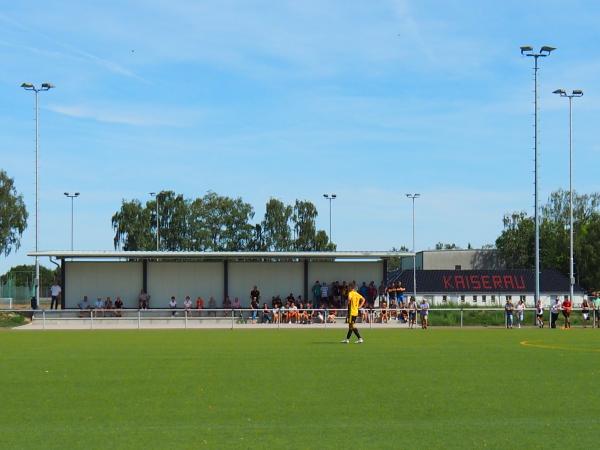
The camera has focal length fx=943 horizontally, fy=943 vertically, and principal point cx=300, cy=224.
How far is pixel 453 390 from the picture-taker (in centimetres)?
1485

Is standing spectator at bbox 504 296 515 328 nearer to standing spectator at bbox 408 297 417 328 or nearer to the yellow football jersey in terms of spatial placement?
standing spectator at bbox 408 297 417 328

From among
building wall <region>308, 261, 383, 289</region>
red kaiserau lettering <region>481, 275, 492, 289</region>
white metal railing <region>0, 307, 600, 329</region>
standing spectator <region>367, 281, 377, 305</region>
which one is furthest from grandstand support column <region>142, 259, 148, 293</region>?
red kaiserau lettering <region>481, 275, 492, 289</region>

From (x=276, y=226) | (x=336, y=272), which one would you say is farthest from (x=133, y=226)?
(x=336, y=272)

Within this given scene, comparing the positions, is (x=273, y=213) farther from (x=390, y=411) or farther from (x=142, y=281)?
(x=390, y=411)

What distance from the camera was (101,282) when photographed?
53.7m

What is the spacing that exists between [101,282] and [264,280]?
927cm

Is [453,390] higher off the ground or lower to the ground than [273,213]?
lower

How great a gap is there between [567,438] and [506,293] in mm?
77238

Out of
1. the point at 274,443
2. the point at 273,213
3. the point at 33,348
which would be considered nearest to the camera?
the point at 274,443

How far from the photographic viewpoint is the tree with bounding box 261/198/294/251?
407 ft

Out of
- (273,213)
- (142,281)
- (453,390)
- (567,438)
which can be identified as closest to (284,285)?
(142,281)

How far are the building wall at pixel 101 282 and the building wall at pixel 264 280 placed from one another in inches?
218

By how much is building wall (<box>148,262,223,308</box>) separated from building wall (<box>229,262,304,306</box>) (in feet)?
2.85

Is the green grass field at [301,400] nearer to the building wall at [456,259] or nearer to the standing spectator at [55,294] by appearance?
the standing spectator at [55,294]
